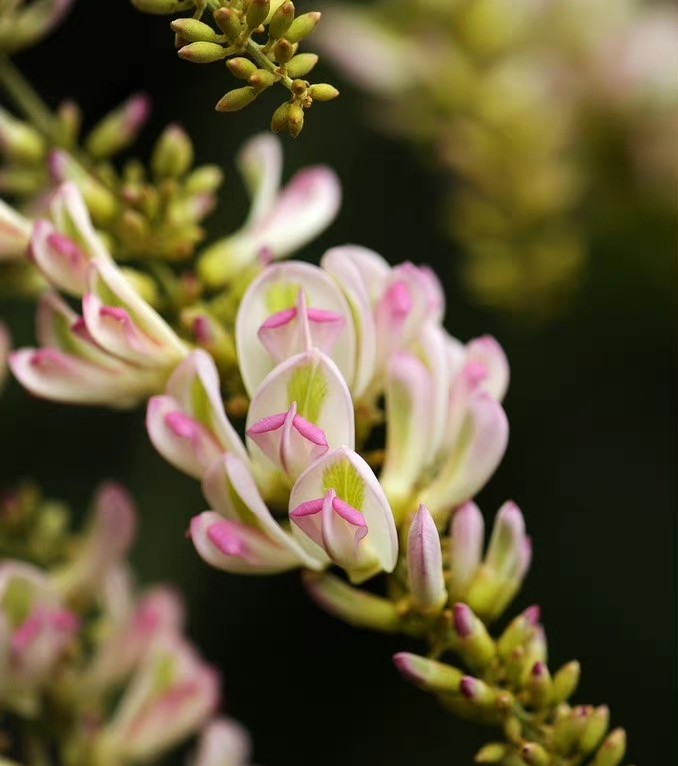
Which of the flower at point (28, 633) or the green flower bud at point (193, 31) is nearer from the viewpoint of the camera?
the green flower bud at point (193, 31)

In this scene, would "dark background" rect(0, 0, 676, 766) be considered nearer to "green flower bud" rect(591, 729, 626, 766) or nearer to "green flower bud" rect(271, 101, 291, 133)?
"green flower bud" rect(591, 729, 626, 766)

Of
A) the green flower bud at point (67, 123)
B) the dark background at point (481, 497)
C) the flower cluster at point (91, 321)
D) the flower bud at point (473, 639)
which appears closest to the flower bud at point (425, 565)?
the flower bud at point (473, 639)

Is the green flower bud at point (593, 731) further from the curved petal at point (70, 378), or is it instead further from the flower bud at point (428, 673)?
the curved petal at point (70, 378)

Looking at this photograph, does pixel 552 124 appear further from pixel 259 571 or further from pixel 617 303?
pixel 259 571

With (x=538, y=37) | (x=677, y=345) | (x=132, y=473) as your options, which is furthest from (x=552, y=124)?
(x=132, y=473)

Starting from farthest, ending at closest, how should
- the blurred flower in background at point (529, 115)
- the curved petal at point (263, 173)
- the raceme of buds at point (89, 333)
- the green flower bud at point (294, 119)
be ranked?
the blurred flower in background at point (529, 115) < the curved petal at point (263, 173) < the raceme of buds at point (89, 333) < the green flower bud at point (294, 119)

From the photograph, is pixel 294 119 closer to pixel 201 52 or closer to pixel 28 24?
pixel 201 52

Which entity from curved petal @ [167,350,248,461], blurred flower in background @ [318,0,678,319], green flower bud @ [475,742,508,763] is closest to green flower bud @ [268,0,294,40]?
curved petal @ [167,350,248,461]
